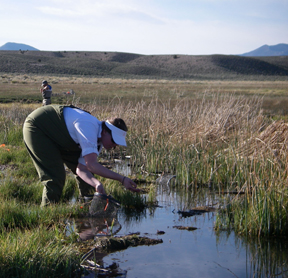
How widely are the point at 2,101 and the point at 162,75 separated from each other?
6588 centimetres

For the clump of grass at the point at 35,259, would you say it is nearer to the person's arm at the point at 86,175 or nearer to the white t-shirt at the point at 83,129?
the white t-shirt at the point at 83,129

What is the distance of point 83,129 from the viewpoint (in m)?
4.28

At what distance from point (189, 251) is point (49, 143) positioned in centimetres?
201

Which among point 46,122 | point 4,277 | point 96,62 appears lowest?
point 4,277

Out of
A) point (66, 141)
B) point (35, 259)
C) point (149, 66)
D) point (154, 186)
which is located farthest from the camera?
point (149, 66)

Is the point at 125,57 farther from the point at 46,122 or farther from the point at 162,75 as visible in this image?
the point at 46,122

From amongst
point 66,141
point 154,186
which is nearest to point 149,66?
point 154,186

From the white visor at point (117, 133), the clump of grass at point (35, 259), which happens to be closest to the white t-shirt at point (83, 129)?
the white visor at point (117, 133)

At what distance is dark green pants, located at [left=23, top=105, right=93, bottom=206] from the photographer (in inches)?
184

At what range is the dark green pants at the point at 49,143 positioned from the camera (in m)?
4.66

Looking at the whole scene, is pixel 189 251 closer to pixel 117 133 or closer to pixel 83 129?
pixel 117 133

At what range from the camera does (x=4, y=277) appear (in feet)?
10.1

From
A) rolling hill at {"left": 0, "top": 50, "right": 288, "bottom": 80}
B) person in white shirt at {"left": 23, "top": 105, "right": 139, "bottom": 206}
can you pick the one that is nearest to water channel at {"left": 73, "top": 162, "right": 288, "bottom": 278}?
person in white shirt at {"left": 23, "top": 105, "right": 139, "bottom": 206}

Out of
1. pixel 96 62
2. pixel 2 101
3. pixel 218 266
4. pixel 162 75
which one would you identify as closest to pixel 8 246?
pixel 218 266
